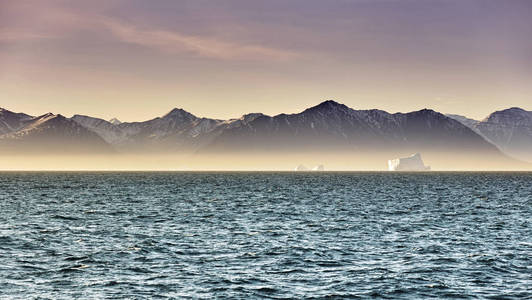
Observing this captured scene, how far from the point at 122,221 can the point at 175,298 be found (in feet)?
114

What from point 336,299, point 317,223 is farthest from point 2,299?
point 317,223

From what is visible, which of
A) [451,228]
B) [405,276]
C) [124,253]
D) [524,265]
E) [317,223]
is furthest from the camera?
[317,223]

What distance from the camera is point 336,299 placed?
27.2 meters

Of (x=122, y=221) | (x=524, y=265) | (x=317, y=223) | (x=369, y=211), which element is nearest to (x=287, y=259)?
(x=524, y=265)

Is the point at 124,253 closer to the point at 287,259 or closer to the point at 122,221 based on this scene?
the point at 287,259

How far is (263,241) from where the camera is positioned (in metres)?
45.0

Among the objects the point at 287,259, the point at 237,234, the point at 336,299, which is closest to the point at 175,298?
the point at 336,299

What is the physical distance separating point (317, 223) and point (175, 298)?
1278 inches

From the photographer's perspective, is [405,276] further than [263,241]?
No

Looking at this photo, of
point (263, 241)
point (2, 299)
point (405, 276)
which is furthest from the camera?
point (263, 241)

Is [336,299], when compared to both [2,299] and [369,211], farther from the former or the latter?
[369,211]

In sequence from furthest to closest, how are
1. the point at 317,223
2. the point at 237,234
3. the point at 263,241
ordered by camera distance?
the point at 317,223, the point at 237,234, the point at 263,241

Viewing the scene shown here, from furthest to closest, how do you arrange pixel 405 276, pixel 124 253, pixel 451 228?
1. pixel 451 228
2. pixel 124 253
3. pixel 405 276

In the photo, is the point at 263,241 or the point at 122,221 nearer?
the point at 263,241
